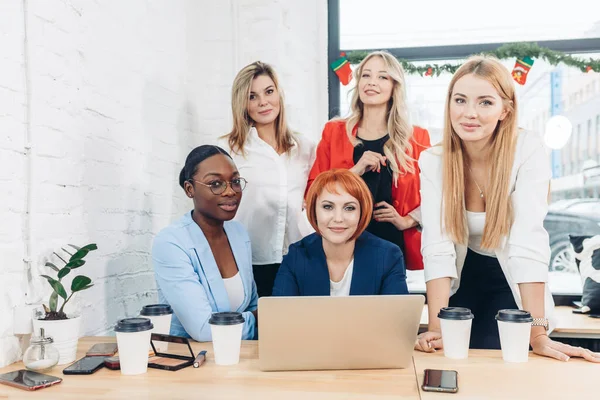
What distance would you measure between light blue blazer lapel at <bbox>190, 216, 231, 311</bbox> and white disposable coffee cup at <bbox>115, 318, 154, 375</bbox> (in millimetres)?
567

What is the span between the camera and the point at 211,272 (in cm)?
201

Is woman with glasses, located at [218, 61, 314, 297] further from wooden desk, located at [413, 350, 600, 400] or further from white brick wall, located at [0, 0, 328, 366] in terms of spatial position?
wooden desk, located at [413, 350, 600, 400]

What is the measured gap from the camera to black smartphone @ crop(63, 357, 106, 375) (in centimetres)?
144

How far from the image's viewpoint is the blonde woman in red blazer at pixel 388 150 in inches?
94.2

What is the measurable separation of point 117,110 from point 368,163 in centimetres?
97

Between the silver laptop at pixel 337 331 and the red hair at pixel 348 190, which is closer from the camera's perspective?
the silver laptop at pixel 337 331

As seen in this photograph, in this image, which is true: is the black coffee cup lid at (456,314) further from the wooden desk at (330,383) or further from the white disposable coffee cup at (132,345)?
the white disposable coffee cup at (132,345)

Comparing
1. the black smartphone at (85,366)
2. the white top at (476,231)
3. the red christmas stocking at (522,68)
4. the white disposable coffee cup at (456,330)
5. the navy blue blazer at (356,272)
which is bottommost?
the black smartphone at (85,366)

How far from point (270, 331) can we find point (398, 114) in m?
1.31

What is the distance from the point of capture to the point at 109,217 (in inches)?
86.8

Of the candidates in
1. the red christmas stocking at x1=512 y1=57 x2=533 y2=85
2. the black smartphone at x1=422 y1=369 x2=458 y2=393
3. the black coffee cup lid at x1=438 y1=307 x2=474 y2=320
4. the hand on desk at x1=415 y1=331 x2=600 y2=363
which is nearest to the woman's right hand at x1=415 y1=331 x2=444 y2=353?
the hand on desk at x1=415 y1=331 x2=600 y2=363

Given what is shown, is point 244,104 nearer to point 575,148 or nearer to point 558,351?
point 558,351

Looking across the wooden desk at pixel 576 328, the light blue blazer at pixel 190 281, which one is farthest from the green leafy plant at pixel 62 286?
the wooden desk at pixel 576 328

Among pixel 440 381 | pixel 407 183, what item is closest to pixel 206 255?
pixel 407 183
